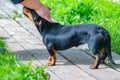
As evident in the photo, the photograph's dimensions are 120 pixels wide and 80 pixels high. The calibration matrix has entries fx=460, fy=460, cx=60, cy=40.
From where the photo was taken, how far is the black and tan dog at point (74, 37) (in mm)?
5551

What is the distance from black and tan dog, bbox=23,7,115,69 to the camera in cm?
555

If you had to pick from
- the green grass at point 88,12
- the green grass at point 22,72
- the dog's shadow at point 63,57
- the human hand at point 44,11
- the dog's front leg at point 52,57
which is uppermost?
the human hand at point 44,11

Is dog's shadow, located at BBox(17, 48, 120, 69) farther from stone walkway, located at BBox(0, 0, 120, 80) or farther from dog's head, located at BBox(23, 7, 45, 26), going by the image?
dog's head, located at BBox(23, 7, 45, 26)

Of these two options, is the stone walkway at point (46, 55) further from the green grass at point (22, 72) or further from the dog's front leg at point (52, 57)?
the green grass at point (22, 72)

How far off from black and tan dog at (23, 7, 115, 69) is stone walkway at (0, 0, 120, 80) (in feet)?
0.58

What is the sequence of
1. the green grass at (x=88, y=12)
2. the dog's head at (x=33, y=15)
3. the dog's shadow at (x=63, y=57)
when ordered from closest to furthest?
the dog's head at (x=33, y=15) < the dog's shadow at (x=63, y=57) < the green grass at (x=88, y=12)

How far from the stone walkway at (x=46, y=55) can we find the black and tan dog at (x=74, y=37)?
18 centimetres

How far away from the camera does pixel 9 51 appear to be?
6.33 m

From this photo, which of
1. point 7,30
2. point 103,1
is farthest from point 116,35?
point 103,1

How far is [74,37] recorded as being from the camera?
5684 mm

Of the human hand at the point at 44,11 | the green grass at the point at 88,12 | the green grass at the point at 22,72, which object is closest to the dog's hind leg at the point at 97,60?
the human hand at the point at 44,11

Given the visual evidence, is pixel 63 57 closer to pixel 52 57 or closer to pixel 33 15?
pixel 52 57

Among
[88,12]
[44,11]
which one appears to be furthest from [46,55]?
[88,12]

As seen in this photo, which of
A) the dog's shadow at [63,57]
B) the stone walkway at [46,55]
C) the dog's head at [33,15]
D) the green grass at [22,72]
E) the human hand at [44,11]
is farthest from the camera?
the dog's shadow at [63,57]
